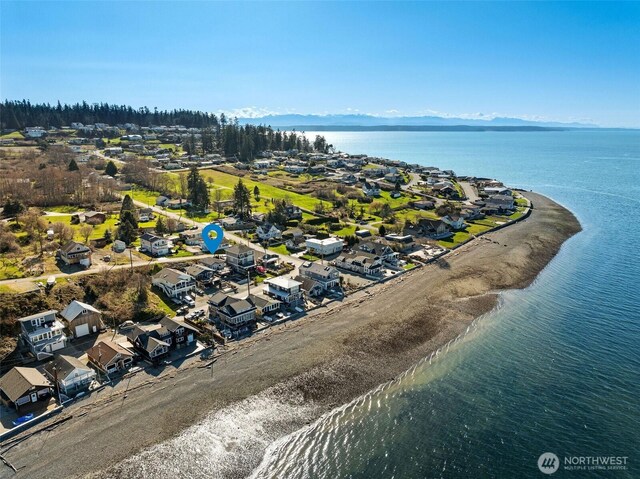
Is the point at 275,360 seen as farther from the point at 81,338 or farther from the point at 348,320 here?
the point at 81,338

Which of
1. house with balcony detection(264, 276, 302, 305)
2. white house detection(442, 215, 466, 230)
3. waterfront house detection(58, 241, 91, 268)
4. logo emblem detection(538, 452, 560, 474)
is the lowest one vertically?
logo emblem detection(538, 452, 560, 474)

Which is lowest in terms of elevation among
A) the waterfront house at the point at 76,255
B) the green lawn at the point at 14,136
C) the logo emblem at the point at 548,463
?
the logo emblem at the point at 548,463

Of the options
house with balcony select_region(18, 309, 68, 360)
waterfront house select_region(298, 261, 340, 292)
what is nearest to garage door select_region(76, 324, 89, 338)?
house with balcony select_region(18, 309, 68, 360)

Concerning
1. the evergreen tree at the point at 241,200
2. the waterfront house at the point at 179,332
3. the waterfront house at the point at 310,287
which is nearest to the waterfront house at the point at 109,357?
the waterfront house at the point at 179,332

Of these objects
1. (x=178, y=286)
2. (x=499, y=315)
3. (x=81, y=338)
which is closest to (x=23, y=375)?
(x=81, y=338)

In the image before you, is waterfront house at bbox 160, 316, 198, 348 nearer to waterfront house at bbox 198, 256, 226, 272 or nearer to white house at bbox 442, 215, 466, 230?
waterfront house at bbox 198, 256, 226, 272

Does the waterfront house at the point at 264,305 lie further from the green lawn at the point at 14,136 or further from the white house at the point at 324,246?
the green lawn at the point at 14,136

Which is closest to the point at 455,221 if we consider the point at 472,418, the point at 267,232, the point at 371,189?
the point at 371,189
